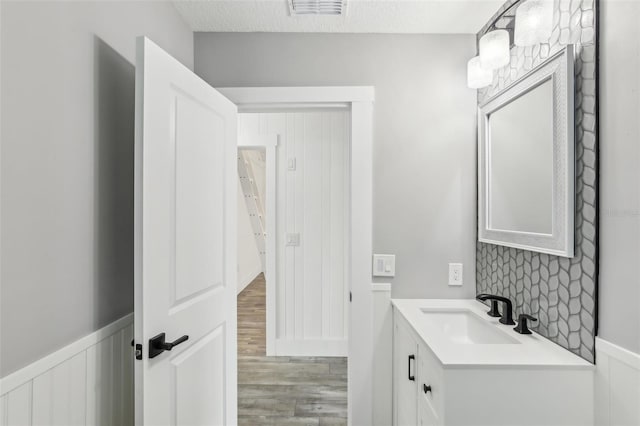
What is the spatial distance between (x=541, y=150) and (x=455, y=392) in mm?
922

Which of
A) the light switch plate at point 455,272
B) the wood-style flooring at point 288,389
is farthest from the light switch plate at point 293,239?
the light switch plate at point 455,272

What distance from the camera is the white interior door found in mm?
1114

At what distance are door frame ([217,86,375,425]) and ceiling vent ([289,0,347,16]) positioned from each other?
352 mm

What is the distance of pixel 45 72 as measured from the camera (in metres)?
0.92

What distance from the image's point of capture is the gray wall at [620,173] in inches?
36.4

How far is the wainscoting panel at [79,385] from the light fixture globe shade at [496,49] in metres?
1.80

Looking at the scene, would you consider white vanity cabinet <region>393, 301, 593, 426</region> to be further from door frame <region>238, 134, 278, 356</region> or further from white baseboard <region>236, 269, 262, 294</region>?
white baseboard <region>236, 269, 262, 294</region>

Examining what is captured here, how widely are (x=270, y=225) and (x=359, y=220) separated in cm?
136

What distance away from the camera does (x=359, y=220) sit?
184cm

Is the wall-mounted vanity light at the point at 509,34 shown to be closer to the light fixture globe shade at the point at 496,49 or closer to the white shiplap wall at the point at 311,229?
the light fixture globe shade at the point at 496,49

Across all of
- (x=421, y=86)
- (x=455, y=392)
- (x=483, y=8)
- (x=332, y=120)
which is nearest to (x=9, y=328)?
(x=455, y=392)

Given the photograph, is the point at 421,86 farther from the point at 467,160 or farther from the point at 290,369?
the point at 290,369

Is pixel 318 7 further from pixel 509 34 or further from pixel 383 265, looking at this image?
pixel 383 265

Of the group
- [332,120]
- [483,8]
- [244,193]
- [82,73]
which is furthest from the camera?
[244,193]
